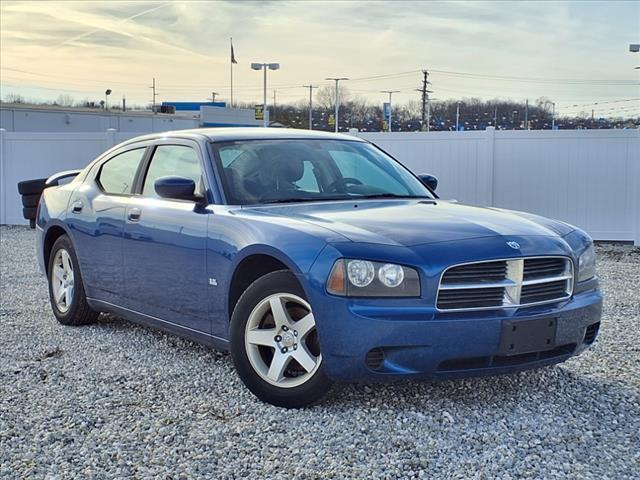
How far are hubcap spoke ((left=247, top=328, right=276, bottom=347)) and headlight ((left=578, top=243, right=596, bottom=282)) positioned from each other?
1.76 m

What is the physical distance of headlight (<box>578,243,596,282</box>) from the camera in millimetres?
4639

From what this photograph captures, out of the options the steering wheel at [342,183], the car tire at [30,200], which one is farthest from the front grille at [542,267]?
the car tire at [30,200]

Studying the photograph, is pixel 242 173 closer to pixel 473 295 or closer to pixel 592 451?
pixel 473 295

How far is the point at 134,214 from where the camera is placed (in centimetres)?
578

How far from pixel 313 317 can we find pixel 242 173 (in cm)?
144

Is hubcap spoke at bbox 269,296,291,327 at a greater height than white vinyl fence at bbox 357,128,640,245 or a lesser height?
lesser

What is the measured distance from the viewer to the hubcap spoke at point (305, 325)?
4301 millimetres

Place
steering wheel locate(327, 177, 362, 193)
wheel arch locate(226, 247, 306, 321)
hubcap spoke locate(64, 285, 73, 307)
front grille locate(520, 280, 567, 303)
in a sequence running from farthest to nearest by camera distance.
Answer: hubcap spoke locate(64, 285, 73, 307)
steering wheel locate(327, 177, 362, 193)
wheel arch locate(226, 247, 306, 321)
front grille locate(520, 280, 567, 303)

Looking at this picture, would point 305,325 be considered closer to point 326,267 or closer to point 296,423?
point 326,267

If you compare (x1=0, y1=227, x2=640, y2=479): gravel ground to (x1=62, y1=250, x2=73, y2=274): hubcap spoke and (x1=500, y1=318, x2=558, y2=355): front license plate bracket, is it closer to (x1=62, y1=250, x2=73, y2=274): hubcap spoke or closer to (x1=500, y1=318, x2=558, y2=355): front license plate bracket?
→ (x1=500, y1=318, x2=558, y2=355): front license plate bracket

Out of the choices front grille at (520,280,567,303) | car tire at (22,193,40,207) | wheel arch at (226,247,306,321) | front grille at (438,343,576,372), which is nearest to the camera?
front grille at (438,343,576,372)

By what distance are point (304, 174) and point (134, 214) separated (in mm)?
1272

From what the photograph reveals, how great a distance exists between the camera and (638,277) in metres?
9.77

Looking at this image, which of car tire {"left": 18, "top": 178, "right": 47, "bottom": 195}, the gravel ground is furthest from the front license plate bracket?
car tire {"left": 18, "top": 178, "right": 47, "bottom": 195}
